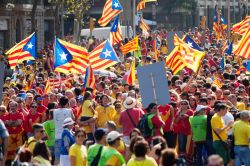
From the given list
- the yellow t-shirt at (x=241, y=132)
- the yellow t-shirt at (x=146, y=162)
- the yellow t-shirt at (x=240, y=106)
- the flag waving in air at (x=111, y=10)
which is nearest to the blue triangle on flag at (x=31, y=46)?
the flag waving in air at (x=111, y=10)

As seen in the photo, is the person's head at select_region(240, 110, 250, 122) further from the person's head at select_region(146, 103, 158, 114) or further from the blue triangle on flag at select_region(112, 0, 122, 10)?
the blue triangle on flag at select_region(112, 0, 122, 10)

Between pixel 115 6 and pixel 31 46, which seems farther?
pixel 115 6

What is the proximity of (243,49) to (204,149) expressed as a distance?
5.57 meters

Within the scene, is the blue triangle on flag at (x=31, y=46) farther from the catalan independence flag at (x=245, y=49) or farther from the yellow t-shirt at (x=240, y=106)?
the yellow t-shirt at (x=240, y=106)

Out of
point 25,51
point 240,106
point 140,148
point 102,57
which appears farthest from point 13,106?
point 25,51

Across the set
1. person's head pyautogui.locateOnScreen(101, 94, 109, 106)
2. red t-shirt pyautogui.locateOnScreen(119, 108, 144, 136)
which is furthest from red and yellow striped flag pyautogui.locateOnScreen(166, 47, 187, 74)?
red t-shirt pyautogui.locateOnScreen(119, 108, 144, 136)

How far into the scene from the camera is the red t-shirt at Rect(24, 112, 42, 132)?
19422 millimetres

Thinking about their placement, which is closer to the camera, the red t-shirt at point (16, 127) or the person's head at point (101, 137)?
the person's head at point (101, 137)

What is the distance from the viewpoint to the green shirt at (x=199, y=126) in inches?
743

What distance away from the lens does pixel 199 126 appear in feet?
62.0

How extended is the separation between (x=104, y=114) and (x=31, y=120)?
1.39m

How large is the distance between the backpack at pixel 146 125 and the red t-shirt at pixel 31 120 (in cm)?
268

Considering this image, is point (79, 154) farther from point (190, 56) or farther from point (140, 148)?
point (190, 56)

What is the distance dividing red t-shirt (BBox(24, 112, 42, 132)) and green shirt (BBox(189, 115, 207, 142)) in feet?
9.42
